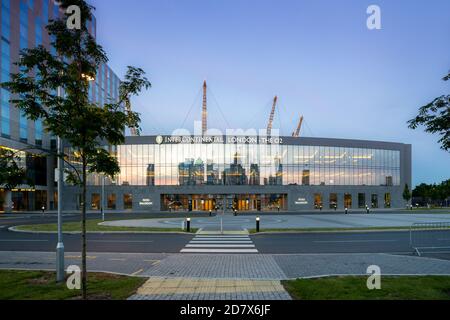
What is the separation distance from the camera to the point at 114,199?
5709 cm

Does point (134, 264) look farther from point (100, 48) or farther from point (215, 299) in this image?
point (100, 48)

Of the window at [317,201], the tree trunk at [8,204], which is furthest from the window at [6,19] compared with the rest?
the window at [317,201]

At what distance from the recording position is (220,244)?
54.4 feet

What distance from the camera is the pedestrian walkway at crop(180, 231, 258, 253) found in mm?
14742

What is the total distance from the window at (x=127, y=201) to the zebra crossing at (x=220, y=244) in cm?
4009

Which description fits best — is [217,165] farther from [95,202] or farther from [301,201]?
[95,202]

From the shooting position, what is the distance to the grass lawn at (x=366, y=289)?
23.8 ft

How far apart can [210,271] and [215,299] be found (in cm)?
308

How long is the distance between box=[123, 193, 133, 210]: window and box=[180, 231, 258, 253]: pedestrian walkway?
3911 centimetres

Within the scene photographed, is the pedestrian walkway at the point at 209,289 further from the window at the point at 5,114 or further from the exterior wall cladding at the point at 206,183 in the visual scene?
the window at the point at 5,114

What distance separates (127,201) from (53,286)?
50845 millimetres

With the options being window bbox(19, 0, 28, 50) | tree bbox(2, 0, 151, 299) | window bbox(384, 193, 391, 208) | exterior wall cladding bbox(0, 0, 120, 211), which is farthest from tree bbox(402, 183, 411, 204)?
window bbox(19, 0, 28, 50)

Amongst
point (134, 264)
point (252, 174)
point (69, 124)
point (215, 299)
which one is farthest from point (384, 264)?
point (252, 174)

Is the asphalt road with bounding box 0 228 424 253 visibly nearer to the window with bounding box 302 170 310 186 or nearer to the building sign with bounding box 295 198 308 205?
the building sign with bounding box 295 198 308 205
